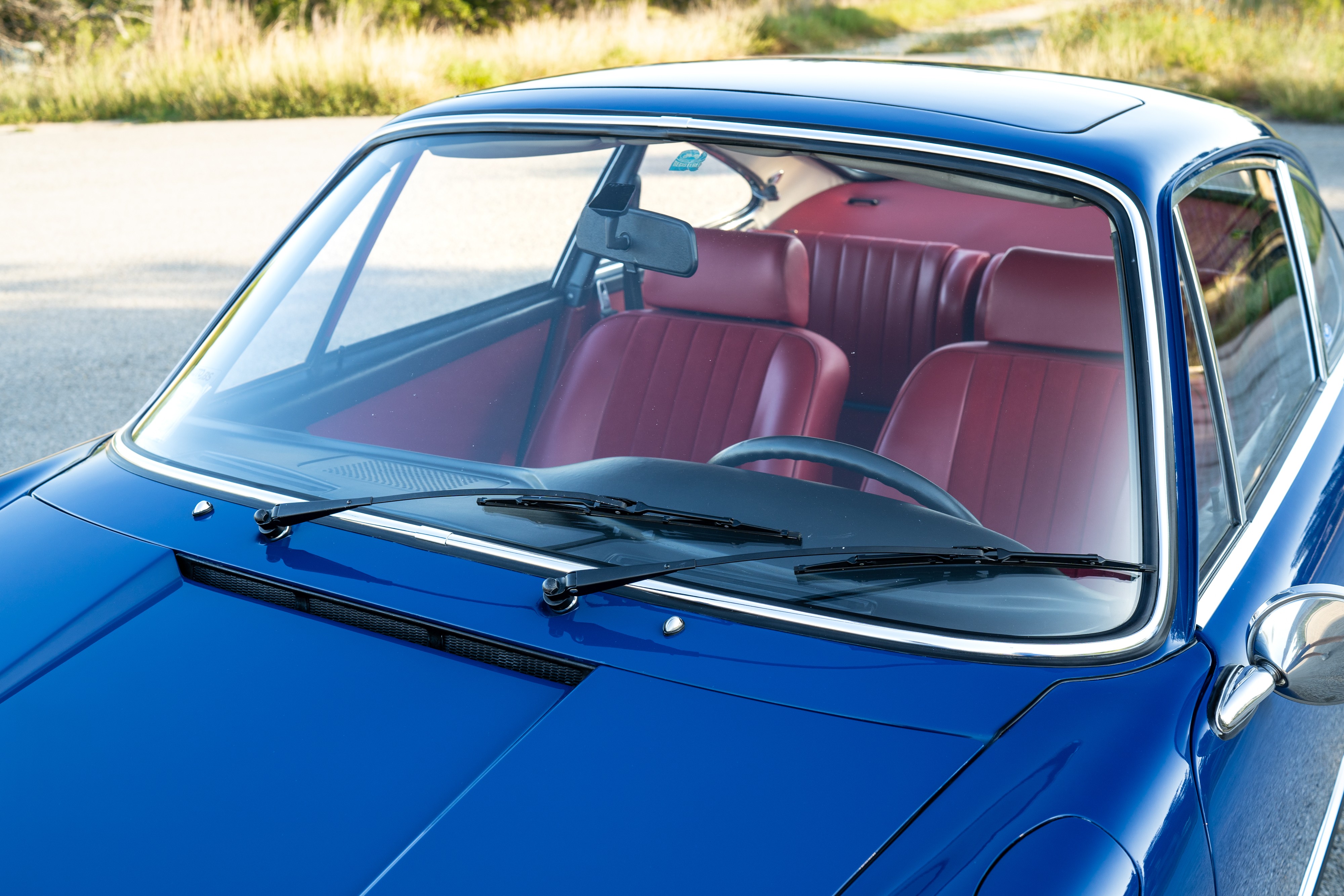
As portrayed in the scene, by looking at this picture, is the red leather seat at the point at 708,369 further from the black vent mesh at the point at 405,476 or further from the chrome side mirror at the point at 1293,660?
the chrome side mirror at the point at 1293,660

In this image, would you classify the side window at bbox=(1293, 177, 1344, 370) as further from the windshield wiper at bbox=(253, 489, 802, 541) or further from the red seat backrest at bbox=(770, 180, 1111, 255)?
the windshield wiper at bbox=(253, 489, 802, 541)

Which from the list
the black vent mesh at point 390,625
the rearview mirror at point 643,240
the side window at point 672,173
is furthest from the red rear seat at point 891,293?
the black vent mesh at point 390,625

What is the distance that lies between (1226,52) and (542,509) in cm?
1450

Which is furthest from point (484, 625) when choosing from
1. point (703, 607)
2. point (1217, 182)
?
point (1217, 182)

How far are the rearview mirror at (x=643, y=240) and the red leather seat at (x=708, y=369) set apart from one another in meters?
0.11

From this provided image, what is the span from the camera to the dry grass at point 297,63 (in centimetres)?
1334

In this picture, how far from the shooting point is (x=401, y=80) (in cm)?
1321

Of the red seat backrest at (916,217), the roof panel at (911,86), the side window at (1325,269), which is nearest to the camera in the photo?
the roof panel at (911,86)

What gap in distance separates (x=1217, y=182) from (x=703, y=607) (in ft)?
4.32

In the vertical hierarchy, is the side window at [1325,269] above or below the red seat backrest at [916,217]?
above

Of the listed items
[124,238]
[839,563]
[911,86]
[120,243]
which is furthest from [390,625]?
[124,238]

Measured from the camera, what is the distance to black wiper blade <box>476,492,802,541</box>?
1420 millimetres

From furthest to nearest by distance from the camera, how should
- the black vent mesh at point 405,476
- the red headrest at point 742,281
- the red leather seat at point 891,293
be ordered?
the red leather seat at point 891,293 → the red headrest at point 742,281 → the black vent mesh at point 405,476

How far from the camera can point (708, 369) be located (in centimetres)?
208
